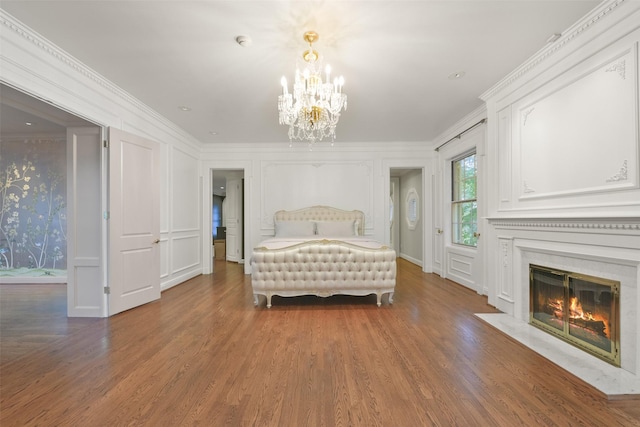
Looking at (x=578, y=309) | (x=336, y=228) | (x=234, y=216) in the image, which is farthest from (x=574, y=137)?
(x=234, y=216)

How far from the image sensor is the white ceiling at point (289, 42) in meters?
2.21

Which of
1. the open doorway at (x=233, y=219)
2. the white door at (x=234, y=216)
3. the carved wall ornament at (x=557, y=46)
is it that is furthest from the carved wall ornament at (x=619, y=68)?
the white door at (x=234, y=216)

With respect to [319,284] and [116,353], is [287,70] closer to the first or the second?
[319,284]

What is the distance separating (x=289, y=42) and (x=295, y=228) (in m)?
3.70

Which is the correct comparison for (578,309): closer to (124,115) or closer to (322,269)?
(322,269)

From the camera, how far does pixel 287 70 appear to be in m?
3.13

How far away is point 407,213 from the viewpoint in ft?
26.2

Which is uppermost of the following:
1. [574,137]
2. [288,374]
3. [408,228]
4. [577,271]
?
[574,137]

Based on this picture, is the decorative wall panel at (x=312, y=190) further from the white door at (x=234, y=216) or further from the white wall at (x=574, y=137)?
the white wall at (x=574, y=137)

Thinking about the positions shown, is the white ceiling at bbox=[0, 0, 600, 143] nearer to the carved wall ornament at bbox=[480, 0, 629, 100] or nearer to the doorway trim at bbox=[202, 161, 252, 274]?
the carved wall ornament at bbox=[480, 0, 629, 100]

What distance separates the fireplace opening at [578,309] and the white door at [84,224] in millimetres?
4846

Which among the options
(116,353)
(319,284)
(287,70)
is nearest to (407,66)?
(287,70)

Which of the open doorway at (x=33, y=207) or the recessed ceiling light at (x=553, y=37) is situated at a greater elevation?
the recessed ceiling light at (x=553, y=37)

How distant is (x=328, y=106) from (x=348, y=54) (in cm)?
54
